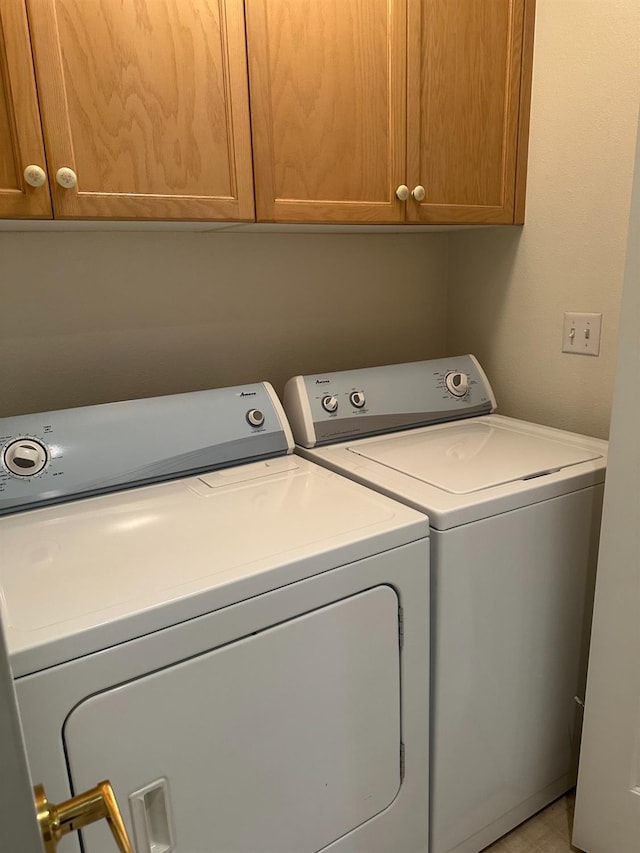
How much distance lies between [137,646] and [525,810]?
123 centimetres

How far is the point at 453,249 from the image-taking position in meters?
2.10

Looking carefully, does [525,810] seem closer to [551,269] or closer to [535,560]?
[535,560]

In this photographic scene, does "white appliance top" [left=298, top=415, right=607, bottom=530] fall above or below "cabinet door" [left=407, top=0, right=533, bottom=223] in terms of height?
below

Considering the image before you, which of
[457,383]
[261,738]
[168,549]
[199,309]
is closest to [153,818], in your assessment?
[261,738]

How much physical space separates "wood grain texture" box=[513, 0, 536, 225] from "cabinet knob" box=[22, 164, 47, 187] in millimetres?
1267

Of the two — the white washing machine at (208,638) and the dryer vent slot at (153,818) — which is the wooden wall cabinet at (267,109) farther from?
the dryer vent slot at (153,818)

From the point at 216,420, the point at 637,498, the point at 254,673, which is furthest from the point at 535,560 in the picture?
the point at 216,420

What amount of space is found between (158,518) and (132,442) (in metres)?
0.25

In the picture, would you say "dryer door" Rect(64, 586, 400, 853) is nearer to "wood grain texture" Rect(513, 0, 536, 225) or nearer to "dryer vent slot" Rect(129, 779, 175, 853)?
"dryer vent slot" Rect(129, 779, 175, 853)

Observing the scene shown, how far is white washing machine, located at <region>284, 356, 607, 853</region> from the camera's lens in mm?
1242

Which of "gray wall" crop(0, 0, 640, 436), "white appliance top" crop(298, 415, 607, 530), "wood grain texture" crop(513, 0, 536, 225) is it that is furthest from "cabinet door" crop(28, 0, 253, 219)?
"wood grain texture" crop(513, 0, 536, 225)

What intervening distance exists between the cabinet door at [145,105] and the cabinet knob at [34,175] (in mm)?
24

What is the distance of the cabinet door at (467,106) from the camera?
4.89ft

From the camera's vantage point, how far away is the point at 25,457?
1.26 m
